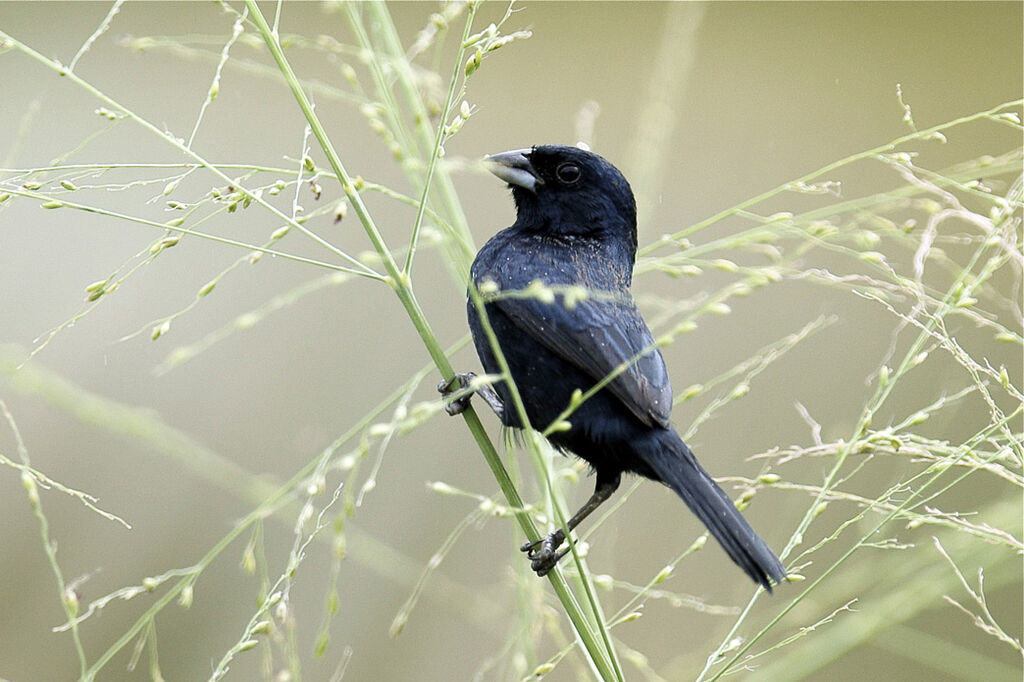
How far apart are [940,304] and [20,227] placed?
12.1 ft

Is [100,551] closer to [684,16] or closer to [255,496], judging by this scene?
[255,496]

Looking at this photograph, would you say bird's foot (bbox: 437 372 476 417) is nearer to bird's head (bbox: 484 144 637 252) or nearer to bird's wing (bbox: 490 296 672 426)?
bird's wing (bbox: 490 296 672 426)

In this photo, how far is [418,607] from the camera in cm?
408

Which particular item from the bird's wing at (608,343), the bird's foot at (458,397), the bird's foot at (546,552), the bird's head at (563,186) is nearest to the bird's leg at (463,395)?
the bird's foot at (458,397)

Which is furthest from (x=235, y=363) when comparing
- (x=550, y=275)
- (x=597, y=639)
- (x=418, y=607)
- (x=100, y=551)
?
(x=597, y=639)

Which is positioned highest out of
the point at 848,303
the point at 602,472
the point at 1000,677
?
the point at 602,472

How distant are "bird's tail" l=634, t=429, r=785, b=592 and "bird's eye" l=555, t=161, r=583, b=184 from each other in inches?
32.1

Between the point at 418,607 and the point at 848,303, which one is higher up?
the point at 848,303

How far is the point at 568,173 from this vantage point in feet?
9.13

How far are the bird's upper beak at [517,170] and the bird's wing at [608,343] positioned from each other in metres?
0.47

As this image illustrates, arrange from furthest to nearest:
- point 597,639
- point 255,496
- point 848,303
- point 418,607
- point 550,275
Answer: point 848,303, point 418,607, point 550,275, point 255,496, point 597,639

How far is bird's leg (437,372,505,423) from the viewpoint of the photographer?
218 cm

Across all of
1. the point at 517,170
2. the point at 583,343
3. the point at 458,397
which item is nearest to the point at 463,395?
the point at 458,397

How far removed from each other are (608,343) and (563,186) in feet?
2.15
